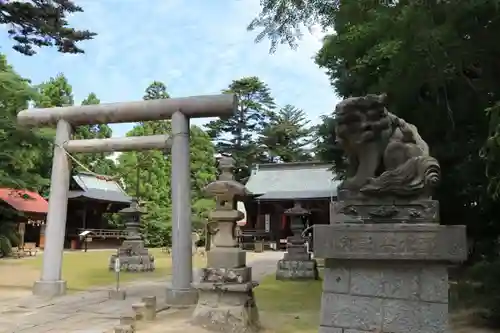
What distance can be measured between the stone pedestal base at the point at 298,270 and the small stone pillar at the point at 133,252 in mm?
5303

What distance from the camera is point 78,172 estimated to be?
1248 inches

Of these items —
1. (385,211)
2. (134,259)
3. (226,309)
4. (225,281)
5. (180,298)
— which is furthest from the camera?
(134,259)

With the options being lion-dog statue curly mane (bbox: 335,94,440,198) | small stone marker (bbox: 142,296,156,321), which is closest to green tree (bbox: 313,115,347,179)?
small stone marker (bbox: 142,296,156,321)

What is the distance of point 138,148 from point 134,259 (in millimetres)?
7644

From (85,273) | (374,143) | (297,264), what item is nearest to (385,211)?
(374,143)

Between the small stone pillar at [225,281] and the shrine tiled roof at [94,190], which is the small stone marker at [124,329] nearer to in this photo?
the small stone pillar at [225,281]

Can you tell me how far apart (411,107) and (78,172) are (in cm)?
2620

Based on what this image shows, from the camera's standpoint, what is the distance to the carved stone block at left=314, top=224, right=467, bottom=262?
12.2 ft

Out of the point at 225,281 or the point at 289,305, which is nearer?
the point at 225,281

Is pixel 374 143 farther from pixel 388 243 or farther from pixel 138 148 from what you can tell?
pixel 138 148

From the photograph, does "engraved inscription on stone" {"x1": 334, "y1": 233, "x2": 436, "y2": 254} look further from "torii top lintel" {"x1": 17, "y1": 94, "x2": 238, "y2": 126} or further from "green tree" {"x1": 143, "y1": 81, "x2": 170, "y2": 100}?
"green tree" {"x1": 143, "y1": 81, "x2": 170, "y2": 100}

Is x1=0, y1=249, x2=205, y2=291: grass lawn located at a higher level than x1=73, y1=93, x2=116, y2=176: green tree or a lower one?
lower

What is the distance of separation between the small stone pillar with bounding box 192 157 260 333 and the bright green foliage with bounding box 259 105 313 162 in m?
38.0

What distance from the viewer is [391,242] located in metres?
3.87
